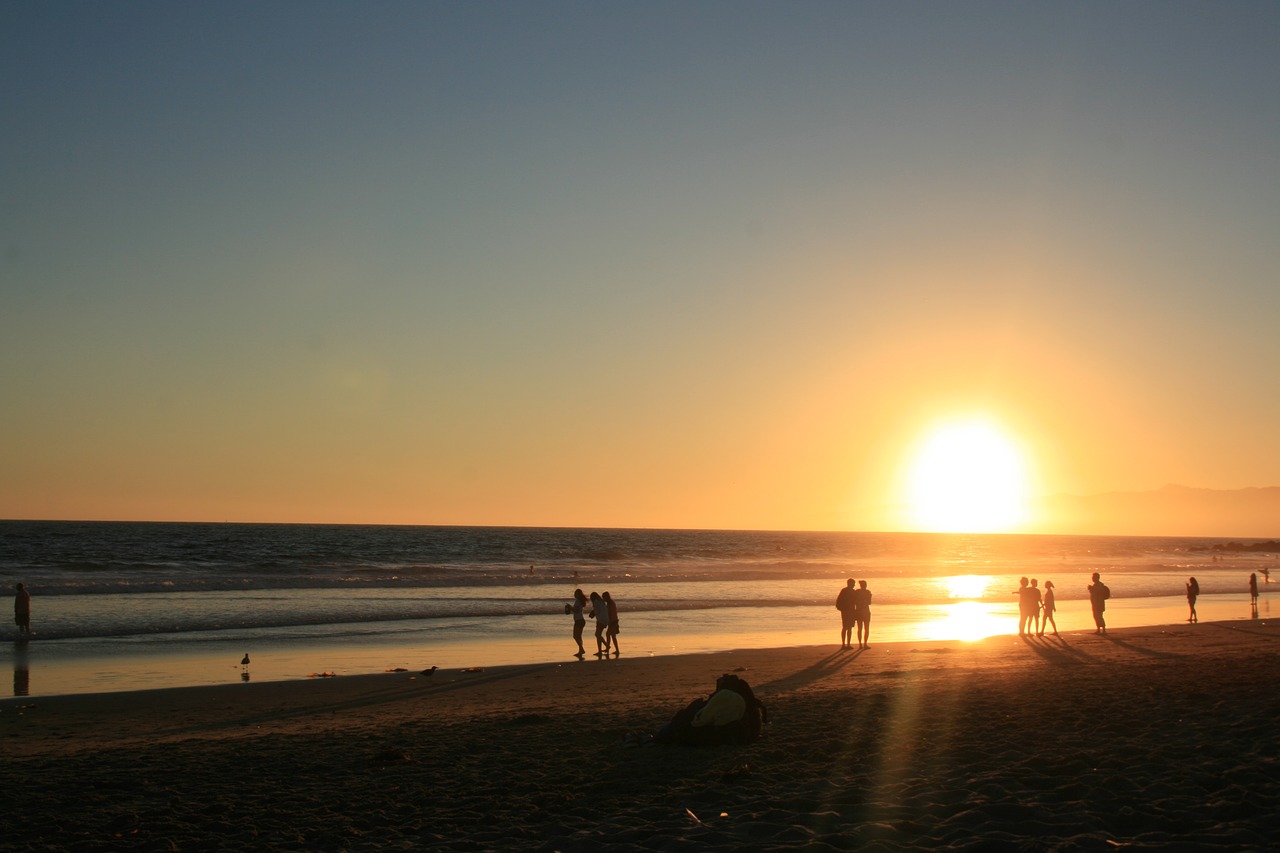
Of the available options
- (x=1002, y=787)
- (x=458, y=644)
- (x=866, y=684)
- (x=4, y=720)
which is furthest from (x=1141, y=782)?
(x=458, y=644)

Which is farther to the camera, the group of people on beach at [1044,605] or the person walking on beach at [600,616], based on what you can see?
the group of people on beach at [1044,605]

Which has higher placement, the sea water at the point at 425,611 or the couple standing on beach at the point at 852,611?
the couple standing on beach at the point at 852,611

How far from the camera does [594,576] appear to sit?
182 feet

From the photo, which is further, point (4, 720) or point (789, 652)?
point (789, 652)

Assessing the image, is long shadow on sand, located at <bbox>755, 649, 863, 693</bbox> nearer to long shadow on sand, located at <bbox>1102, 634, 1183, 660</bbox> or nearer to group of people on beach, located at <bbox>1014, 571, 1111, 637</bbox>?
long shadow on sand, located at <bbox>1102, 634, 1183, 660</bbox>

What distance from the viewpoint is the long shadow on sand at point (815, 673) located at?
1526cm

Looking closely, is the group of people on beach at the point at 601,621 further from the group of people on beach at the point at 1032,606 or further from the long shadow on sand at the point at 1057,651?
the group of people on beach at the point at 1032,606

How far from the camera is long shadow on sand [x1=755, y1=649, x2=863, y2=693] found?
1526cm

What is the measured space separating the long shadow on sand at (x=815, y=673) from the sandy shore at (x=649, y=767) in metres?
0.14

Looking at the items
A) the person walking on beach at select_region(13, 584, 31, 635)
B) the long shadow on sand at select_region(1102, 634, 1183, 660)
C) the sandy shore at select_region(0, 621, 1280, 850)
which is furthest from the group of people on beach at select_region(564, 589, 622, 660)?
the person walking on beach at select_region(13, 584, 31, 635)

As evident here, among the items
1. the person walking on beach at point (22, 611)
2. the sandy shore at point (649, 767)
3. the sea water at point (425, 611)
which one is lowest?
the sea water at point (425, 611)

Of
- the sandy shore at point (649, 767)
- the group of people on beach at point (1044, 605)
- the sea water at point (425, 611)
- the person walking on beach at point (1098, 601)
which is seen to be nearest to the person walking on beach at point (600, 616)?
the sea water at point (425, 611)

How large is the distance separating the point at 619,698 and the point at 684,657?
5606 mm

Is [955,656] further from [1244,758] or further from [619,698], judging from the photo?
[1244,758]
